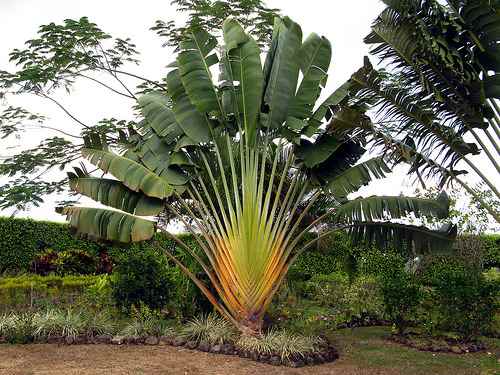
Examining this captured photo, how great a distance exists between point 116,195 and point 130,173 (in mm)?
572

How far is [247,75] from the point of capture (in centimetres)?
950

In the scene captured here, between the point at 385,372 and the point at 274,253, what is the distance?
266cm

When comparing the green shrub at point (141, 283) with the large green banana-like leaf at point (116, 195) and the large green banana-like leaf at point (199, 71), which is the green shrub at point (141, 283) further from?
the large green banana-like leaf at point (199, 71)

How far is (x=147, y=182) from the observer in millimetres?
9641

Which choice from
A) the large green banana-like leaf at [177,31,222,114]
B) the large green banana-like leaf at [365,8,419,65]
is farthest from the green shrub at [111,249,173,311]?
the large green banana-like leaf at [365,8,419,65]

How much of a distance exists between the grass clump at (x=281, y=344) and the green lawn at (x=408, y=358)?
1.95 ft

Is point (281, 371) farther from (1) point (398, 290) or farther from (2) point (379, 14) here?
(2) point (379, 14)

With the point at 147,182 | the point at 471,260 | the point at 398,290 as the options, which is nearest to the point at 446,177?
the point at 398,290

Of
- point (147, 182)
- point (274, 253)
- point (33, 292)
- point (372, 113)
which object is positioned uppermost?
point (372, 113)

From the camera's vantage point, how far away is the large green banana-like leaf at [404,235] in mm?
9609

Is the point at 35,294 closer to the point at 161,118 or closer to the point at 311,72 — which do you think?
the point at 161,118

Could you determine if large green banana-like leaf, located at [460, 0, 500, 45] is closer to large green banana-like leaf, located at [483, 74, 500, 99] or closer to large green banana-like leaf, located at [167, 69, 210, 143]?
large green banana-like leaf, located at [483, 74, 500, 99]

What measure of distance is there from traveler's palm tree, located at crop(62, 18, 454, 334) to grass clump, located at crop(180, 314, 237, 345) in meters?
0.19

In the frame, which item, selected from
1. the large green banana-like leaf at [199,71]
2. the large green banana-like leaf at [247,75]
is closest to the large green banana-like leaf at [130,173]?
the large green banana-like leaf at [199,71]
